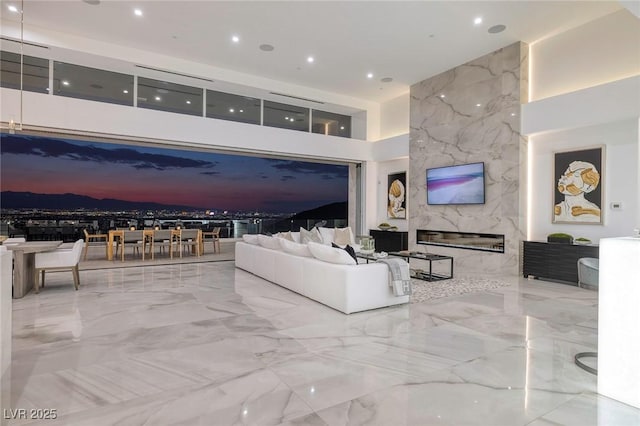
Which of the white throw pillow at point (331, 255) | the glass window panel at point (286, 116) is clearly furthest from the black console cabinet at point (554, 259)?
the glass window panel at point (286, 116)

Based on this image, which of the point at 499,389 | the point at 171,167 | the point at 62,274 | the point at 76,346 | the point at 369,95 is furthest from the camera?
the point at 171,167

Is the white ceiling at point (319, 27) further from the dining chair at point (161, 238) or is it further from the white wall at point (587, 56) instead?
the dining chair at point (161, 238)

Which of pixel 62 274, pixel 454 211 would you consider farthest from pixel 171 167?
pixel 454 211

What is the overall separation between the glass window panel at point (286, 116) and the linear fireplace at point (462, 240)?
4412 millimetres

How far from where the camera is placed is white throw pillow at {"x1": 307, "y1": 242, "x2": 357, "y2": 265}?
14.5ft

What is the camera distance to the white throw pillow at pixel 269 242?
6102 mm

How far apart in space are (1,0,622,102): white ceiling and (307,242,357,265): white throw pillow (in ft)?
13.1

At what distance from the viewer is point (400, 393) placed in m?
2.36

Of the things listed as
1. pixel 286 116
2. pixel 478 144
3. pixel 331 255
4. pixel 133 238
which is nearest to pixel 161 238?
pixel 133 238

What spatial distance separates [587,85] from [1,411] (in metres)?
8.50

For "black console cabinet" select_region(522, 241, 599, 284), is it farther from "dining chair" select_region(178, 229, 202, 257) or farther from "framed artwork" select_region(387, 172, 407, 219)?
"dining chair" select_region(178, 229, 202, 257)

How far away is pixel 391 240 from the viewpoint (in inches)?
393

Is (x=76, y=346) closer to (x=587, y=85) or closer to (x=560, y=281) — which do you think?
(x=560, y=281)

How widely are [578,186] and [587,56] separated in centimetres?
230
